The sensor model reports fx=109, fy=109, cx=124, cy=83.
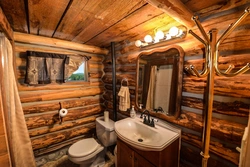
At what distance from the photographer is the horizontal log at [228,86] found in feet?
3.02

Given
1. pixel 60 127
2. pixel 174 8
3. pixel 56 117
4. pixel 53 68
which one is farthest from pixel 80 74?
pixel 174 8

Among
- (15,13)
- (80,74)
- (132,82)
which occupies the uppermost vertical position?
(15,13)

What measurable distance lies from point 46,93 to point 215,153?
8.40ft

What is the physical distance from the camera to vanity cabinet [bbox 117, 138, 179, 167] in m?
1.07

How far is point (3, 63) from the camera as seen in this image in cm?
123

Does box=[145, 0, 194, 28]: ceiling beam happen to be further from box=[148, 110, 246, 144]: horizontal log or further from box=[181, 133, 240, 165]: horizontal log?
box=[181, 133, 240, 165]: horizontal log

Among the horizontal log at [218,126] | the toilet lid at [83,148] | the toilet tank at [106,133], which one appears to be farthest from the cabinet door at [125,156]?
the horizontal log at [218,126]

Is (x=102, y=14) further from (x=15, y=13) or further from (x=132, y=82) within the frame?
(x=132, y=82)

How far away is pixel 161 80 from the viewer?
1.54 m

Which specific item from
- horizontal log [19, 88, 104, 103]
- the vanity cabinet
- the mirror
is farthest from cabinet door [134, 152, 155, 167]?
horizontal log [19, 88, 104, 103]

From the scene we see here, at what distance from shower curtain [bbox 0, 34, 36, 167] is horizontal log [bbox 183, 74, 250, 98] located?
2.11 m

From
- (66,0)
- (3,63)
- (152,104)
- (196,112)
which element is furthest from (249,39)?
(3,63)

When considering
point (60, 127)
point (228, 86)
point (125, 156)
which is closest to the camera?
point (228, 86)

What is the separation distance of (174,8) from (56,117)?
2462mm
